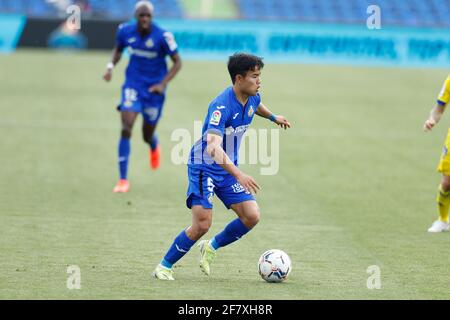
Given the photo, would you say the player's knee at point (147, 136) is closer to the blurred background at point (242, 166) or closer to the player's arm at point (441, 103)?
the blurred background at point (242, 166)

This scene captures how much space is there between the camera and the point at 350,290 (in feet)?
25.6

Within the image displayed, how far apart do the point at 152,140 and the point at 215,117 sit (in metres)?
6.26

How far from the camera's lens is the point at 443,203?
10672mm

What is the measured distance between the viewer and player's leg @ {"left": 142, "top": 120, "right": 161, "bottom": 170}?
1365 cm

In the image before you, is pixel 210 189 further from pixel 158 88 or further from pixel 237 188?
pixel 158 88

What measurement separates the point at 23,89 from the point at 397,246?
613 inches

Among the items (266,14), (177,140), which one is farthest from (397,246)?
(266,14)

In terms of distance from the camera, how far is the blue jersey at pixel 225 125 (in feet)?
25.7

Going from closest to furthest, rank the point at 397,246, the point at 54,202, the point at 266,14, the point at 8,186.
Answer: the point at 397,246, the point at 54,202, the point at 8,186, the point at 266,14

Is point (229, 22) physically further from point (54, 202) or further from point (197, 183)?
point (197, 183)

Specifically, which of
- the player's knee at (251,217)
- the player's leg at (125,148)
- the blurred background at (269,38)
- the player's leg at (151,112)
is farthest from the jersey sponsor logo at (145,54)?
the blurred background at (269,38)

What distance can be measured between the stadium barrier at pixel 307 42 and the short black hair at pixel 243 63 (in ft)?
73.4

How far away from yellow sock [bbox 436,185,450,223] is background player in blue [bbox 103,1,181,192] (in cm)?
420
